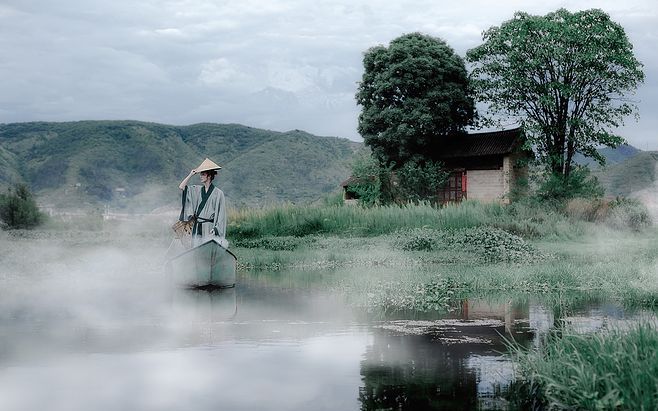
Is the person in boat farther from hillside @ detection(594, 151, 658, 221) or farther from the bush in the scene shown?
hillside @ detection(594, 151, 658, 221)

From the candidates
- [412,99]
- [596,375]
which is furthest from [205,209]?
[412,99]

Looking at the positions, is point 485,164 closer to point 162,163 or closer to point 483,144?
point 483,144

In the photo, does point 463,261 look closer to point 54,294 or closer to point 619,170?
point 54,294

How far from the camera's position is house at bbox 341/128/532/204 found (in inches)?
1752

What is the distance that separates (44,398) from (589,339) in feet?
18.5

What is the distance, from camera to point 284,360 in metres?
9.70

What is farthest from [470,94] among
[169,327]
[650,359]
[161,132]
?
[161,132]

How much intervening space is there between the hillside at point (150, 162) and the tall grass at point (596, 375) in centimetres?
7914

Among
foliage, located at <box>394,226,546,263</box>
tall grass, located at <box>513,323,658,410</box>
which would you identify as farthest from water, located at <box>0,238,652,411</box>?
foliage, located at <box>394,226,546,263</box>

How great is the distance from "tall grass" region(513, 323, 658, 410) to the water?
0.45m

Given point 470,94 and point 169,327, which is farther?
point 470,94

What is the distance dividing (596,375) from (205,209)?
11488 millimetres

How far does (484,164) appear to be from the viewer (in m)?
45.7

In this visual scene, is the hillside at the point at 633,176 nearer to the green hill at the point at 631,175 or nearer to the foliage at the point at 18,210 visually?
the green hill at the point at 631,175
